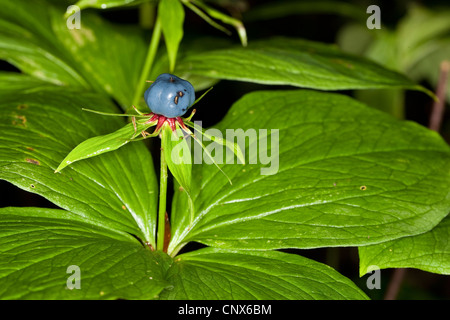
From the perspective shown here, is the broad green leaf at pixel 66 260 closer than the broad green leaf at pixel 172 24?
Yes

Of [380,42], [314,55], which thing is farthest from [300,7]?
[314,55]

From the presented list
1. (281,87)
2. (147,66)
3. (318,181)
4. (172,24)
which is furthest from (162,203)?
(281,87)

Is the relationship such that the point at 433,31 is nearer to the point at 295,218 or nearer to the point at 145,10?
the point at 145,10

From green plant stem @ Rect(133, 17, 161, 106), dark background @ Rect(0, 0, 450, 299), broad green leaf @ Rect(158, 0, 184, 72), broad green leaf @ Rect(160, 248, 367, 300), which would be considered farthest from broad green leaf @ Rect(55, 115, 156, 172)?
dark background @ Rect(0, 0, 450, 299)

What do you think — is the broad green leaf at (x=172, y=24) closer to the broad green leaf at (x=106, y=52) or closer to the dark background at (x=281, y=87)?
the broad green leaf at (x=106, y=52)

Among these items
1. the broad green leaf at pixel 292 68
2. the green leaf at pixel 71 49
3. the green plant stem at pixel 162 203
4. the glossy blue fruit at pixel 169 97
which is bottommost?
the green plant stem at pixel 162 203

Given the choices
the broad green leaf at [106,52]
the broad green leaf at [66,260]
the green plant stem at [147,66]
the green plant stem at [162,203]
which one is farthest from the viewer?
the broad green leaf at [106,52]

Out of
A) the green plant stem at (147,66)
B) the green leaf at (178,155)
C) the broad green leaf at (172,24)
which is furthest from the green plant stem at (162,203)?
the green plant stem at (147,66)
